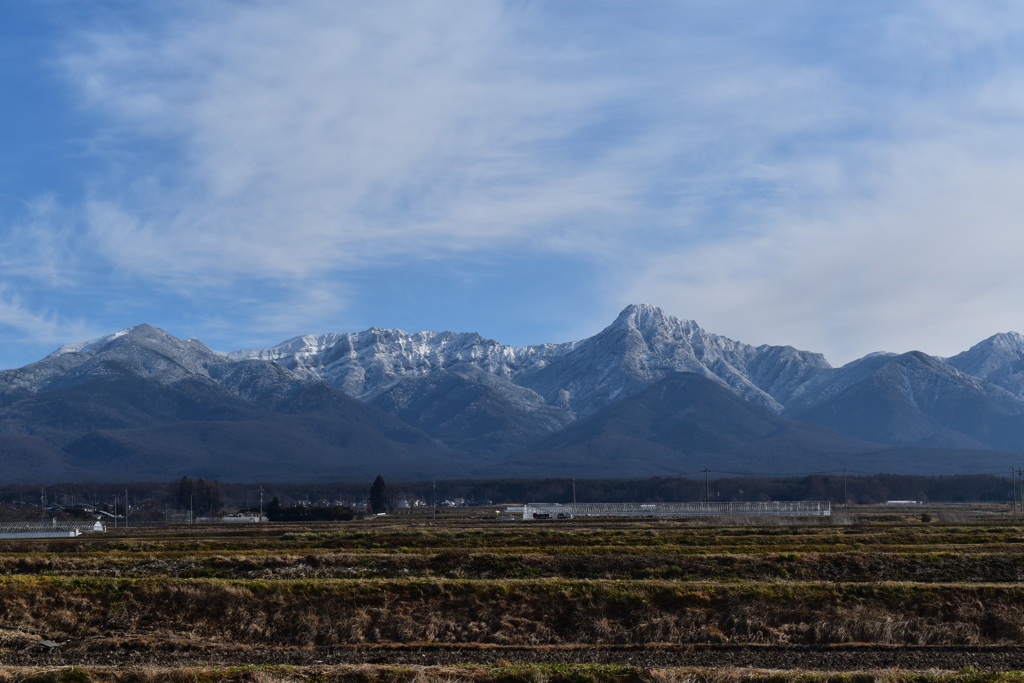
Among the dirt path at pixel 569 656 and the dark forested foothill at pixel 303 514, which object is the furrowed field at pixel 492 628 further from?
the dark forested foothill at pixel 303 514

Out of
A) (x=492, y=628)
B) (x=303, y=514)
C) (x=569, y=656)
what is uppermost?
(x=492, y=628)

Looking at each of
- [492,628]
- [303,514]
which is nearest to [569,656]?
[492,628]

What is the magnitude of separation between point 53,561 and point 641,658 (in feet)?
114

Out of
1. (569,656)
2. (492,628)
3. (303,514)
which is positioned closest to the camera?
(569,656)

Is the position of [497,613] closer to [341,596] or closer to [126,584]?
[341,596]

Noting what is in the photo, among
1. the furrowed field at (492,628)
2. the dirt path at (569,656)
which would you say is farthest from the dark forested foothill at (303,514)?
the dirt path at (569,656)

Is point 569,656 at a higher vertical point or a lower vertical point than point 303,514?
higher

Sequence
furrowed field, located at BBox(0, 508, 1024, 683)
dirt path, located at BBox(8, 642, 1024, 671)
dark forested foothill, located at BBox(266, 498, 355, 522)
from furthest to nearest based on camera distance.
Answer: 1. dark forested foothill, located at BBox(266, 498, 355, 522)
2. dirt path, located at BBox(8, 642, 1024, 671)
3. furrowed field, located at BBox(0, 508, 1024, 683)

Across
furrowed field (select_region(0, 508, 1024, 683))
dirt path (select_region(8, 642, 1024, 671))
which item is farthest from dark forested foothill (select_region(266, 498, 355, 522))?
dirt path (select_region(8, 642, 1024, 671))

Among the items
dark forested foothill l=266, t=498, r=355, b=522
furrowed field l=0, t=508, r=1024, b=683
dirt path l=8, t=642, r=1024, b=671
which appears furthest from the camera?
dark forested foothill l=266, t=498, r=355, b=522

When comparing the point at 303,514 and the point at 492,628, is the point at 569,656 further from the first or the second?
the point at 303,514

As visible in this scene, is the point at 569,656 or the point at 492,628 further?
the point at 492,628

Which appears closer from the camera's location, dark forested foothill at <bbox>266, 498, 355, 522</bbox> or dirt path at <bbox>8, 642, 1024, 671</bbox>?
dirt path at <bbox>8, 642, 1024, 671</bbox>

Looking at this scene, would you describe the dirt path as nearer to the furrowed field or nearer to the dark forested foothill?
the furrowed field
